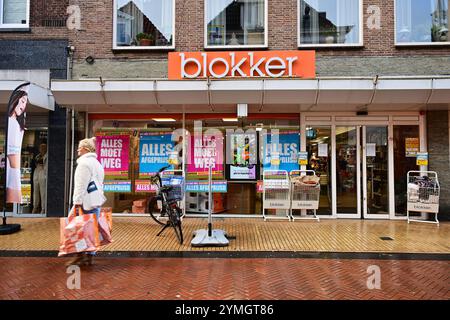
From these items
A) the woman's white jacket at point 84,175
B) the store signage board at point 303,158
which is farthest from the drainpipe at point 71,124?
the store signage board at point 303,158

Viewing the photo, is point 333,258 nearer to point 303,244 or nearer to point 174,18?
point 303,244

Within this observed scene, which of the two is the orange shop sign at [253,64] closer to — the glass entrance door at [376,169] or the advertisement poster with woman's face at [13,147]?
the glass entrance door at [376,169]

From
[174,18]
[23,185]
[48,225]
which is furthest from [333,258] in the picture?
[23,185]

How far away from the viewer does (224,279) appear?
5191 mm

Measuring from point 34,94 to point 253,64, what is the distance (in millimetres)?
5702

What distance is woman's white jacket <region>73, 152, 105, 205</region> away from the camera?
5.55 meters

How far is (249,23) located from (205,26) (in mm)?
1276

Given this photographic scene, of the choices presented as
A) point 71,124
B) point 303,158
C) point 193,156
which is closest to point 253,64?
point 303,158

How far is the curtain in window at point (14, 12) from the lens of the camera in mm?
10797

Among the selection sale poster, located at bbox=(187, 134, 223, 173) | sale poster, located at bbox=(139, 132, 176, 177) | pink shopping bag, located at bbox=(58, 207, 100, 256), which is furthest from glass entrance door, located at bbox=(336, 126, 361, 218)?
pink shopping bag, located at bbox=(58, 207, 100, 256)

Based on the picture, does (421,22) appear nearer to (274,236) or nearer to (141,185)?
(274,236)

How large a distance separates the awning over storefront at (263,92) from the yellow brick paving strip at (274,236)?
3.05 meters

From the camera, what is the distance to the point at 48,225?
30.0ft

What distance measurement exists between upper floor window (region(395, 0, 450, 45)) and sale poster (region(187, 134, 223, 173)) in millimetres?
5700
